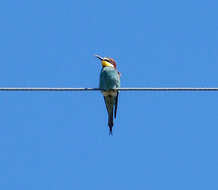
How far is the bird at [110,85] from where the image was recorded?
20.8 ft

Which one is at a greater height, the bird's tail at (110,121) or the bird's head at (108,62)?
the bird's head at (108,62)

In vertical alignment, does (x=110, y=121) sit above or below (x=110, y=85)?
below

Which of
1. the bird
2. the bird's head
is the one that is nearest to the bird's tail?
the bird

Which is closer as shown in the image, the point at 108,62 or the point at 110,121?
the point at 110,121

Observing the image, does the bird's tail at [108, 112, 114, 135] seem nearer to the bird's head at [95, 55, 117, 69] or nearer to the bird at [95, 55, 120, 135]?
the bird at [95, 55, 120, 135]

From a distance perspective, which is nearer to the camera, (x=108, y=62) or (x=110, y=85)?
(x=110, y=85)

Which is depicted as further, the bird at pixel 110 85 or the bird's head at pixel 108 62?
the bird's head at pixel 108 62

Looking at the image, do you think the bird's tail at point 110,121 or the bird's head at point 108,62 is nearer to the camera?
the bird's tail at point 110,121

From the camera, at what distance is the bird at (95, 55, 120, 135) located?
6.34m

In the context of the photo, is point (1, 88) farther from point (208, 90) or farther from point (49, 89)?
point (208, 90)

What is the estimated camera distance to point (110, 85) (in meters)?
6.31

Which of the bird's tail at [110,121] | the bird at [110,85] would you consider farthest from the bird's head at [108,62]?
the bird's tail at [110,121]

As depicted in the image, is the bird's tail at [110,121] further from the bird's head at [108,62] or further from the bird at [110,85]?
the bird's head at [108,62]

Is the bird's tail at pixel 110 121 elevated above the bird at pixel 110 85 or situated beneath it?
situated beneath
